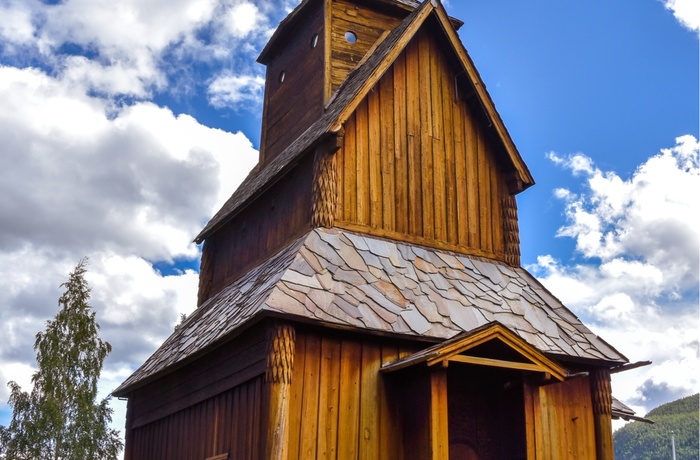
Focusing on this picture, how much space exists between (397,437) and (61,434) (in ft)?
56.9

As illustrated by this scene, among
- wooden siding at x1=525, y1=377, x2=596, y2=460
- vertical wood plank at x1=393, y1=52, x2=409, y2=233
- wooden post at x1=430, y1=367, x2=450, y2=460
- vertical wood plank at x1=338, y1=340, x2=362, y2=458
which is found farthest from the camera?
vertical wood plank at x1=393, y1=52, x2=409, y2=233

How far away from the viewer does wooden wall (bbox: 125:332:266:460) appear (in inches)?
442

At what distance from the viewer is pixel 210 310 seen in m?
14.8

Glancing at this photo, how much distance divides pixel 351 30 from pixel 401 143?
3.57 metres

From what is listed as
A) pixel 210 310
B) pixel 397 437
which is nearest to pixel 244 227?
pixel 210 310

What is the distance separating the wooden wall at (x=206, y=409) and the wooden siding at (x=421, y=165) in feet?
9.47

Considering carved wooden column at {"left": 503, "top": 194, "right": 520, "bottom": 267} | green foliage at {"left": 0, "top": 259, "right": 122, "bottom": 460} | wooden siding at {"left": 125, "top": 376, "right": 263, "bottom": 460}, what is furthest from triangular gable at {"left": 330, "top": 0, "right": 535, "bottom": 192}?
green foliage at {"left": 0, "top": 259, "right": 122, "bottom": 460}

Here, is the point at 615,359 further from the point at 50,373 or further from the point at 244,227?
the point at 50,373

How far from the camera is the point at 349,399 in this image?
11.2m

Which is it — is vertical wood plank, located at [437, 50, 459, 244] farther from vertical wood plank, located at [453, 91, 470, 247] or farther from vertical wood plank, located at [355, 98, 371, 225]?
vertical wood plank, located at [355, 98, 371, 225]

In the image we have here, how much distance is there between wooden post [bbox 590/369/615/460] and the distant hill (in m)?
102

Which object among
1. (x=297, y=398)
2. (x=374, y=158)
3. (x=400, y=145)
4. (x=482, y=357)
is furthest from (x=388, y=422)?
(x=400, y=145)

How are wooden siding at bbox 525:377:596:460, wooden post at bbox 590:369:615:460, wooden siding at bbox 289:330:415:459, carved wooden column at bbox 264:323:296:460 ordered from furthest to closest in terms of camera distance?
1. wooden post at bbox 590:369:615:460
2. wooden siding at bbox 525:377:596:460
3. wooden siding at bbox 289:330:415:459
4. carved wooden column at bbox 264:323:296:460

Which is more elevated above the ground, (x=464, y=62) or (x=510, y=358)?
(x=464, y=62)
